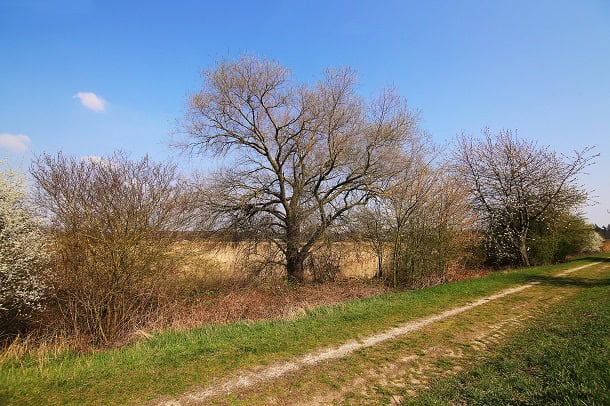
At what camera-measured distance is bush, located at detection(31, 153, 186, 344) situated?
7.55 m

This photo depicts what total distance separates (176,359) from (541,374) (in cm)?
546

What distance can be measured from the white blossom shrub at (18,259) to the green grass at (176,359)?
5.23 ft

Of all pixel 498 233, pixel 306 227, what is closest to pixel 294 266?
pixel 306 227

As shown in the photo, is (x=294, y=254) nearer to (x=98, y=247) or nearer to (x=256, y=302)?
(x=256, y=302)

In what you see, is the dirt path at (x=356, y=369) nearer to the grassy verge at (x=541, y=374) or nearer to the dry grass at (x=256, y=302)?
the grassy verge at (x=541, y=374)

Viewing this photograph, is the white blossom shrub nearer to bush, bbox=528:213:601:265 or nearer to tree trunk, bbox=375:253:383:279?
tree trunk, bbox=375:253:383:279

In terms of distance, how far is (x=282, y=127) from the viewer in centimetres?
1468

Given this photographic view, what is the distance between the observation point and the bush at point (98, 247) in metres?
7.55

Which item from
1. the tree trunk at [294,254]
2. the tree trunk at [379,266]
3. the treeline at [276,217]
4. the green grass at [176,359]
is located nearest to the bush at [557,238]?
the treeline at [276,217]

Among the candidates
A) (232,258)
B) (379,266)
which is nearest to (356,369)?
(232,258)

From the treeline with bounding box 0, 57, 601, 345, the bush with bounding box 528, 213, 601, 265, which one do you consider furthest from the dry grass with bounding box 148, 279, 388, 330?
the bush with bounding box 528, 213, 601, 265

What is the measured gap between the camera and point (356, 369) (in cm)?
481

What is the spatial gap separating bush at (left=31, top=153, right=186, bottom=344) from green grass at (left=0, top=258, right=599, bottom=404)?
1330mm

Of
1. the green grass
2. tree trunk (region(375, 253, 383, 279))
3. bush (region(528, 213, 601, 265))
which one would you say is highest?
bush (region(528, 213, 601, 265))
